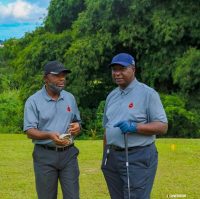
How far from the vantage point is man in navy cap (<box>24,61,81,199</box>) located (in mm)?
5188

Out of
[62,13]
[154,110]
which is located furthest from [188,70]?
[154,110]

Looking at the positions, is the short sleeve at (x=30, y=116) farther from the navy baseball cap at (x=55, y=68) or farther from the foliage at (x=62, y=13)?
the foliage at (x=62, y=13)

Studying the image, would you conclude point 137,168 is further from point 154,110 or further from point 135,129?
point 154,110

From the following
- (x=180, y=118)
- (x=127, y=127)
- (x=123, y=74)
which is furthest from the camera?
(x=180, y=118)

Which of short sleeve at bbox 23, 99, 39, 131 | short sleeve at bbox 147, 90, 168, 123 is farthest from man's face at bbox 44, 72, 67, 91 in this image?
short sleeve at bbox 147, 90, 168, 123

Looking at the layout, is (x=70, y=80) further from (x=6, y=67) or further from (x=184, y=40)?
(x=6, y=67)

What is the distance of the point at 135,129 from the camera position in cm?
467

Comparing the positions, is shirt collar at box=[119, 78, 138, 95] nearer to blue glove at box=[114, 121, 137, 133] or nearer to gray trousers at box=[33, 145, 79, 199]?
blue glove at box=[114, 121, 137, 133]

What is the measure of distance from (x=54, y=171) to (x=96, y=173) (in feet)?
17.1

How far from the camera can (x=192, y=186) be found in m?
9.16

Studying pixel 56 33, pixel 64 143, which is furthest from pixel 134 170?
pixel 56 33

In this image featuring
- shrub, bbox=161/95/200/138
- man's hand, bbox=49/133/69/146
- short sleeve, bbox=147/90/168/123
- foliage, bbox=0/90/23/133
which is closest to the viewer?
short sleeve, bbox=147/90/168/123

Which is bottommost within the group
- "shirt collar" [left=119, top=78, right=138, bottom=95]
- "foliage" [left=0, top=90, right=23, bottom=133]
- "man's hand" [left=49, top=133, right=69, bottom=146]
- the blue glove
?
"foliage" [left=0, top=90, right=23, bottom=133]

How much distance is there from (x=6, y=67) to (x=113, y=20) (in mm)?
24650
